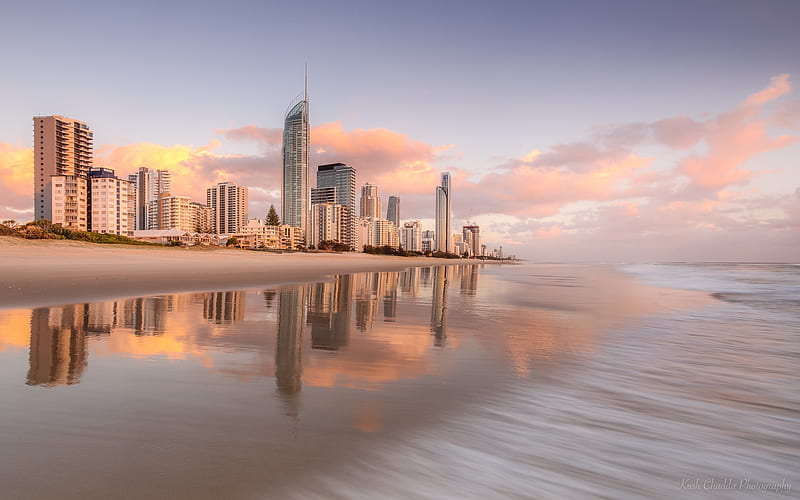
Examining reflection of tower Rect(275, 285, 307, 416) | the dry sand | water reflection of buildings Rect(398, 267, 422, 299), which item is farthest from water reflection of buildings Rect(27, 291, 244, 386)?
water reflection of buildings Rect(398, 267, 422, 299)

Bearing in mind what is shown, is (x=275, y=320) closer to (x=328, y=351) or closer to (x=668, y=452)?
(x=328, y=351)

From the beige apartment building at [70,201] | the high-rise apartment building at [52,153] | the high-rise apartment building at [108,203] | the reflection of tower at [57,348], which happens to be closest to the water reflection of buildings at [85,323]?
the reflection of tower at [57,348]

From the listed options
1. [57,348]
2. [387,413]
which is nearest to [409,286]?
[57,348]

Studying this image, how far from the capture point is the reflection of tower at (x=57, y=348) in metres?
4.94

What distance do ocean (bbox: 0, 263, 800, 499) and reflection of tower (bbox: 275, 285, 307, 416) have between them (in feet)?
0.15

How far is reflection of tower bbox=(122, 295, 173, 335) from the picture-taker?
806 cm

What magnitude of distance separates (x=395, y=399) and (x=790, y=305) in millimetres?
19585

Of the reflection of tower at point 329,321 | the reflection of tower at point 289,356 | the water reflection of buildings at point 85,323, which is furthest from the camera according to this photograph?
the reflection of tower at point 329,321

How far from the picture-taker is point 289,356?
629 centimetres

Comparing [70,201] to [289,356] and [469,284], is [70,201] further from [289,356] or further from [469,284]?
[289,356]

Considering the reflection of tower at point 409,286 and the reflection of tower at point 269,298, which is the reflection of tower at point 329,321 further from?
the reflection of tower at point 409,286

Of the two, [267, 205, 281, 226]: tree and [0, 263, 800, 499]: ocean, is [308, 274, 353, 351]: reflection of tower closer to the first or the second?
[0, 263, 800, 499]: ocean

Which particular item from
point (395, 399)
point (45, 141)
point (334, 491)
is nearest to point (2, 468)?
point (334, 491)

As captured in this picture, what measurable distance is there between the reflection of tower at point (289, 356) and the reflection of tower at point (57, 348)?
248 centimetres
